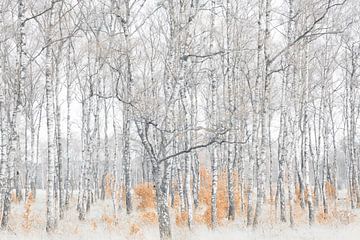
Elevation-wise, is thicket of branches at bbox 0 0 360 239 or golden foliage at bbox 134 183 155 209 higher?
thicket of branches at bbox 0 0 360 239

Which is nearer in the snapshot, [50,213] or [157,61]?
[50,213]

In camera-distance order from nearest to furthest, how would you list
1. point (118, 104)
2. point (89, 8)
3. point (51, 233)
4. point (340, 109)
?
1. point (51, 233)
2. point (89, 8)
3. point (118, 104)
4. point (340, 109)

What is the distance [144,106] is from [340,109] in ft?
87.4

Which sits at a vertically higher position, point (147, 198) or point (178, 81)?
point (178, 81)

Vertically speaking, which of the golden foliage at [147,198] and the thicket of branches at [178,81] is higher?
the thicket of branches at [178,81]

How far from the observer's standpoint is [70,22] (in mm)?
18797

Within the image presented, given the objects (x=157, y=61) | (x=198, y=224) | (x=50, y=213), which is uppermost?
(x=157, y=61)

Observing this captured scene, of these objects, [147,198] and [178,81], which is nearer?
[178,81]

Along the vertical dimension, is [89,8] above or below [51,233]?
above

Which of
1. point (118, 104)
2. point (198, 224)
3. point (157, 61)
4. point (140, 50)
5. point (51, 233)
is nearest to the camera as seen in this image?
point (51, 233)

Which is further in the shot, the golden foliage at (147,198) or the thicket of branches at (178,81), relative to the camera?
the golden foliage at (147,198)

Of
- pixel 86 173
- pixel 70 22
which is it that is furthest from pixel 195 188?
pixel 70 22

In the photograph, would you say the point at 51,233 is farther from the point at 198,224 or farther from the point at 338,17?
the point at 338,17

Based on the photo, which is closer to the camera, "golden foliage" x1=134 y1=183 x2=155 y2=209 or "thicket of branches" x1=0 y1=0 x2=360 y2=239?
"thicket of branches" x1=0 y1=0 x2=360 y2=239
